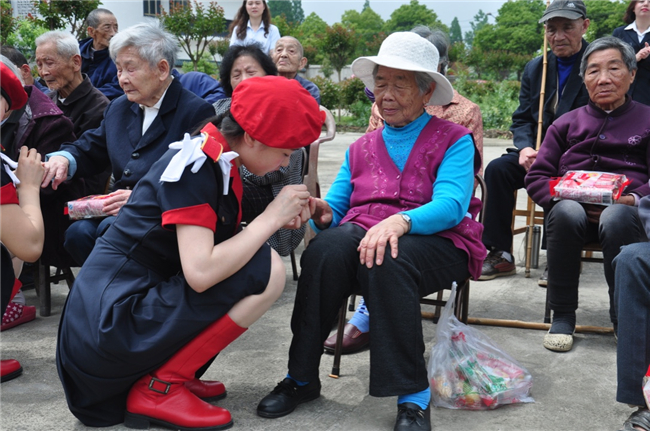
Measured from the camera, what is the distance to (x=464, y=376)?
2.85 metres

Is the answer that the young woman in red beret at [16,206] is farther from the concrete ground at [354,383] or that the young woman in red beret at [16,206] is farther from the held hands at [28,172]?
the concrete ground at [354,383]

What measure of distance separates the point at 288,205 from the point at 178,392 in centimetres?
84

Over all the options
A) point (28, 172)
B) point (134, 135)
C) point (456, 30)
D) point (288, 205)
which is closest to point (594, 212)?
point (288, 205)

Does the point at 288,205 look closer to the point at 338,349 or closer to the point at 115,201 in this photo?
the point at 338,349

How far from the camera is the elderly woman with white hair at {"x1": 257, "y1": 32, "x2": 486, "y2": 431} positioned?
2.57 metres

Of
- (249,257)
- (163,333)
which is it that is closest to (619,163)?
→ (249,257)

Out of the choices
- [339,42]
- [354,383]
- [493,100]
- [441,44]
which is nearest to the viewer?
[354,383]

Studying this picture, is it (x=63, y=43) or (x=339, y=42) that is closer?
(x=63, y=43)

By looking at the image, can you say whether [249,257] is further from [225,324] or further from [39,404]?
[39,404]

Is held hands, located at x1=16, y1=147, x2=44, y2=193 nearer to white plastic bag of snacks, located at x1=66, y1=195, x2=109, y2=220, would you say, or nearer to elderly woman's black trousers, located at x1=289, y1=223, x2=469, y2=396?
white plastic bag of snacks, located at x1=66, y1=195, x2=109, y2=220

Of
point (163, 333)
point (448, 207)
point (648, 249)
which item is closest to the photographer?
point (163, 333)

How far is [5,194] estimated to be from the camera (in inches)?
105

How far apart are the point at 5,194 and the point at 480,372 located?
6.90 ft

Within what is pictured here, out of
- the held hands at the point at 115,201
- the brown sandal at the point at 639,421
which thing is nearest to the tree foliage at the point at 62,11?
the held hands at the point at 115,201
